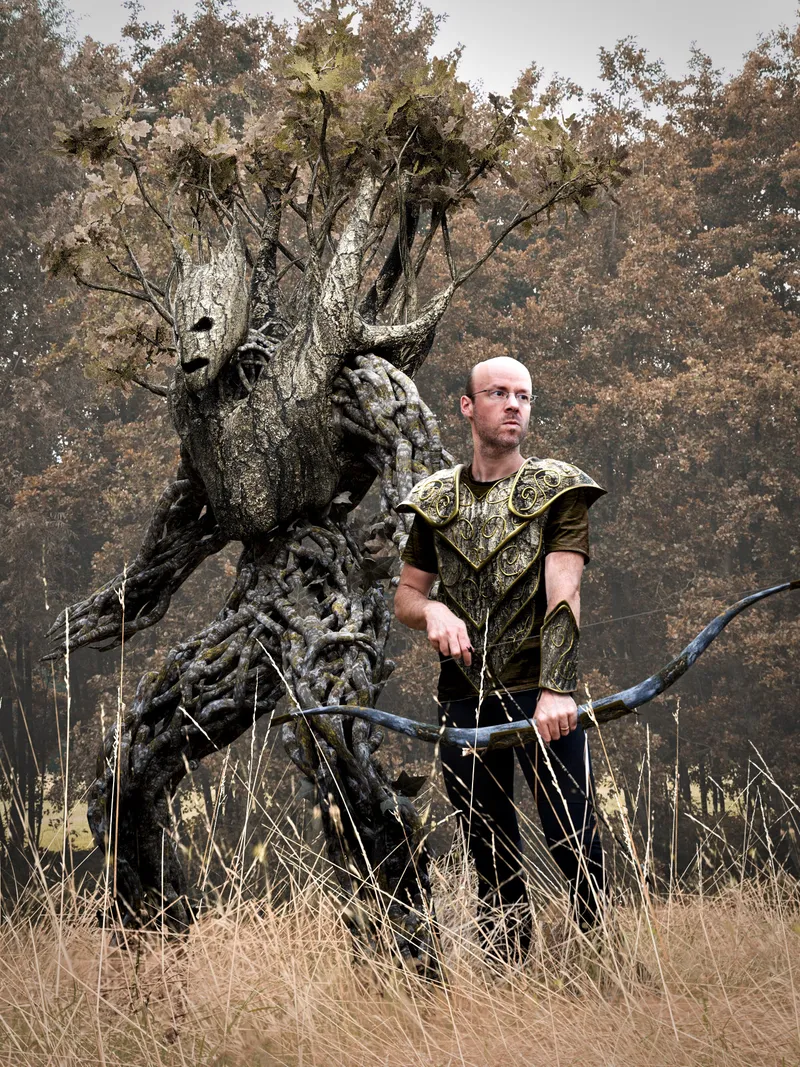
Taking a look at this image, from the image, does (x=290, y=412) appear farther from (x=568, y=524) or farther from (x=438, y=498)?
(x=568, y=524)

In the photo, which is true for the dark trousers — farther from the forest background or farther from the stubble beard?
the forest background

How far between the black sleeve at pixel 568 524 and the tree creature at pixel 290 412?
0.87m

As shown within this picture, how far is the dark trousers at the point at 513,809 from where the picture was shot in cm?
279

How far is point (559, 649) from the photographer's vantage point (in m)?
2.64

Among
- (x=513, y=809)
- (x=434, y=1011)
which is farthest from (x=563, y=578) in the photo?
(x=434, y=1011)

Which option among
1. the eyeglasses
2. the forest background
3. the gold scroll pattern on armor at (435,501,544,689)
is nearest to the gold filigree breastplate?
the gold scroll pattern on armor at (435,501,544,689)

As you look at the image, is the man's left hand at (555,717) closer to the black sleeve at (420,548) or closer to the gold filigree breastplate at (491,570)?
the gold filigree breastplate at (491,570)

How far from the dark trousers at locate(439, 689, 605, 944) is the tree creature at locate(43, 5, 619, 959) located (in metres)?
0.25

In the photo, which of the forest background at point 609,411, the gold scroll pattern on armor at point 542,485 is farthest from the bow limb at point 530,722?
the forest background at point 609,411

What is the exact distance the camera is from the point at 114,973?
125 inches

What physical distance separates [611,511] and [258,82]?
25.6 feet

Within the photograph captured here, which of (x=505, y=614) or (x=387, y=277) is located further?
(x=387, y=277)

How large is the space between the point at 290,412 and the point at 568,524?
1.52 meters

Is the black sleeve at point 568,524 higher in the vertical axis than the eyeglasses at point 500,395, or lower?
lower
